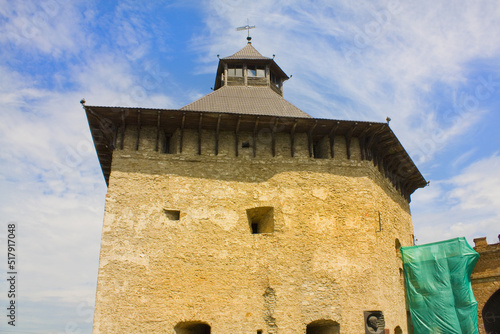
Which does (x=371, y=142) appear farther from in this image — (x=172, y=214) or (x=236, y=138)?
(x=172, y=214)

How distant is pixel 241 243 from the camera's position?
1212 centimetres

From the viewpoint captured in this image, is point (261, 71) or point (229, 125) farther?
point (261, 71)

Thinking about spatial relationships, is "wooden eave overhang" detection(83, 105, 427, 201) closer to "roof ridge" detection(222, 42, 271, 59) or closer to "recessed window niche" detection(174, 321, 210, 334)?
"recessed window niche" detection(174, 321, 210, 334)

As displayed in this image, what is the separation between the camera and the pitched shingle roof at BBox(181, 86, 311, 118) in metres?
14.8

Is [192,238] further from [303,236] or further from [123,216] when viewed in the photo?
[303,236]

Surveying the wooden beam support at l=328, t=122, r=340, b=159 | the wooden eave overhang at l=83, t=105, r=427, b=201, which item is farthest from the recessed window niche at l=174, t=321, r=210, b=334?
the wooden beam support at l=328, t=122, r=340, b=159

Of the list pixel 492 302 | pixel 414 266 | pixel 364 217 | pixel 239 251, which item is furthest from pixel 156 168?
pixel 492 302

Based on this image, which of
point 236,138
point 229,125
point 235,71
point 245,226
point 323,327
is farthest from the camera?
point 235,71

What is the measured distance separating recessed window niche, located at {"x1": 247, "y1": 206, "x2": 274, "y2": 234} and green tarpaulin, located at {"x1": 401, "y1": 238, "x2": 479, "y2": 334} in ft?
16.4

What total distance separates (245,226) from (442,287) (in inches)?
254

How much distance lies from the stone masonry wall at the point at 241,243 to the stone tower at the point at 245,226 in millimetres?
29

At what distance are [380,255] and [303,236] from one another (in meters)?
2.38

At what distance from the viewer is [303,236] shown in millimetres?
12297

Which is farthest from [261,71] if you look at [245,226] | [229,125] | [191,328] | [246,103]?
[191,328]
